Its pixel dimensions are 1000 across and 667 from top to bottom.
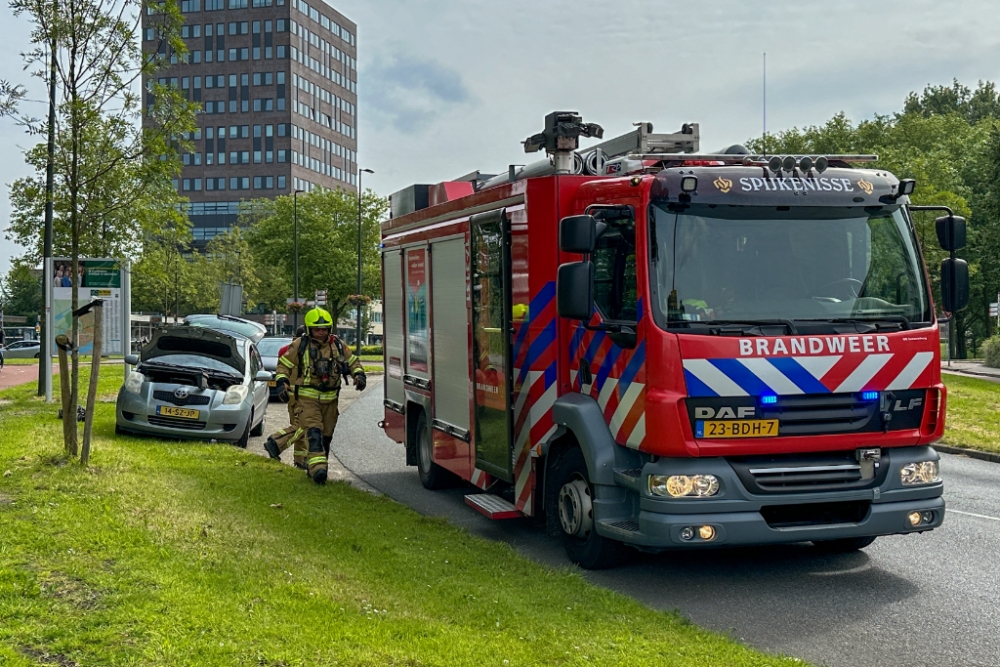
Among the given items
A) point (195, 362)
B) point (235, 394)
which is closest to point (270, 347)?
point (195, 362)

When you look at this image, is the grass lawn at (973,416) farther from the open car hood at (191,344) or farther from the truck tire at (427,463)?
the open car hood at (191,344)

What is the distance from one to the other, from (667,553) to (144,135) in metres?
8.17

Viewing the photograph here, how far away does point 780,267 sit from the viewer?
6.93 metres

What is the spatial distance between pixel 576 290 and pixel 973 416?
52.6 feet

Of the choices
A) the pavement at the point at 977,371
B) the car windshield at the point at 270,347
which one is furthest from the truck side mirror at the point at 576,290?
the pavement at the point at 977,371

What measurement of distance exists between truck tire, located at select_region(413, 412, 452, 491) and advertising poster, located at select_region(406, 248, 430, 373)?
632 millimetres

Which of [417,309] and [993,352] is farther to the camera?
[993,352]

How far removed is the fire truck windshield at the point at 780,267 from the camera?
6.79 metres

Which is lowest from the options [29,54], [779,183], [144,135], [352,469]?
[352,469]

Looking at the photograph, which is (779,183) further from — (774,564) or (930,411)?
(774,564)

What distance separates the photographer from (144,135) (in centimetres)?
1264

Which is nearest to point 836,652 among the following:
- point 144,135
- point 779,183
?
point 779,183

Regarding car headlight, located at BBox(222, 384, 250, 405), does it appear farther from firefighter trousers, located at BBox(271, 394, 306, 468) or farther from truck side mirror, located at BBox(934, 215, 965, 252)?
truck side mirror, located at BBox(934, 215, 965, 252)

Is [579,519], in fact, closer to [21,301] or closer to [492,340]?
[492,340]
